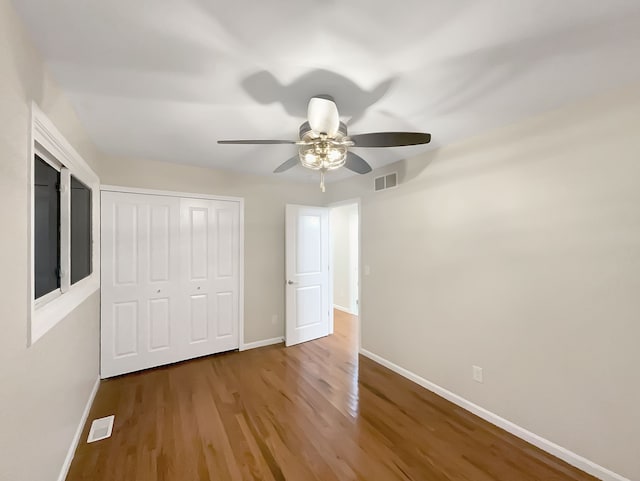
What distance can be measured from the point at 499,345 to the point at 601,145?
153 cm

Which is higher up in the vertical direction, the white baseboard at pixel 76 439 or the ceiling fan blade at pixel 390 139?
the ceiling fan blade at pixel 390 139

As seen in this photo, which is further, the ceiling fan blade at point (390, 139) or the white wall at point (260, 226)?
the white wall at point (260, 226)

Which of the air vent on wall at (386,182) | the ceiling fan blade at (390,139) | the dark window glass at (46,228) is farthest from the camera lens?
the air vent on wall at (386,182)

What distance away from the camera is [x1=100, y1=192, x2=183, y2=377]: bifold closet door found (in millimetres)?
2830

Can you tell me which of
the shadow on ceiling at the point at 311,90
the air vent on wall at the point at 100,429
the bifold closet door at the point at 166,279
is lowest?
the air vent on wall at the point at 100,429

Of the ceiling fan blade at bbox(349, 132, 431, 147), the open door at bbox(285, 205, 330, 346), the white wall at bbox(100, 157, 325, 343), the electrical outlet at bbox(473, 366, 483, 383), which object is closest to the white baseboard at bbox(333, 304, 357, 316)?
the open door at bbox(285, 205, 330, 346)

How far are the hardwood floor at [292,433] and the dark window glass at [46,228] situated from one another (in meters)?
1.22

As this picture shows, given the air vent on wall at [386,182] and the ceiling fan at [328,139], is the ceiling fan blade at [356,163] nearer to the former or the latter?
the ceiling fan at [328,139]

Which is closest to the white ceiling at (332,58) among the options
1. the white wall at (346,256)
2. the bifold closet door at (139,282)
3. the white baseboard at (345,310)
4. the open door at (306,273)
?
the bifold closet door at (139,282)

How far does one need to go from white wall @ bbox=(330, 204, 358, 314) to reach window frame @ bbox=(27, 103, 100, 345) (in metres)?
4.03

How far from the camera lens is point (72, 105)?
1809mm

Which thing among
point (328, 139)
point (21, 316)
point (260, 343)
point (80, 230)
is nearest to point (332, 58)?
point (328, 139)

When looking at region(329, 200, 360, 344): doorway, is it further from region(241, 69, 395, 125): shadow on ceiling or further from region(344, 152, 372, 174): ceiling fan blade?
region(241, 69, 395, 125): shadow on ceiling

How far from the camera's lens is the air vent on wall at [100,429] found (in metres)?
1.98
